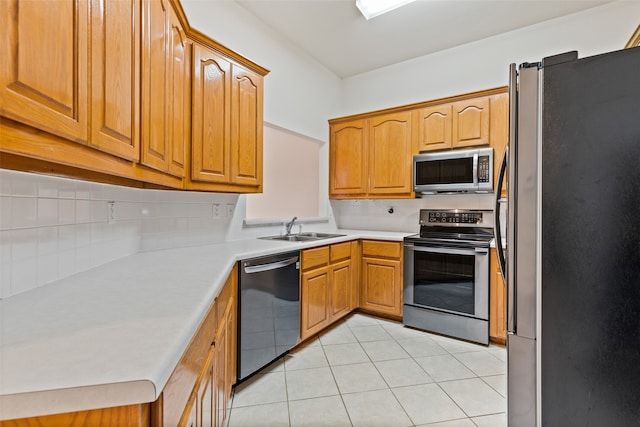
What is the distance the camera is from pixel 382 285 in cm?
302

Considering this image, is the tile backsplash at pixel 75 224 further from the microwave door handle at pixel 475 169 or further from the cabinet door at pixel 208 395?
the microwave door handle at pixel 475 169

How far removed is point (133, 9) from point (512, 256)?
1.60m

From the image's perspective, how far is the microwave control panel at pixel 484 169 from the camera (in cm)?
269

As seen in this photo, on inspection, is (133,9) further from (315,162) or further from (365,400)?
(315,162)

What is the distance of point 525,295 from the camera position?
1.05 m

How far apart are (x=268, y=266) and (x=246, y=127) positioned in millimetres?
1028

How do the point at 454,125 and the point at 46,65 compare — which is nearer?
the point at 46,65

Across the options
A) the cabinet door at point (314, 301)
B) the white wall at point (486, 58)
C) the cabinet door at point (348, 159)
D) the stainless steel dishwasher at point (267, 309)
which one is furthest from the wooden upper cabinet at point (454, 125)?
the stainless steel dishwasher at point (267, 309)

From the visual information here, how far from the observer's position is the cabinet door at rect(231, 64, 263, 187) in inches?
84.3

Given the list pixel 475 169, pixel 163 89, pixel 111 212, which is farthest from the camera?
pixel 475 169

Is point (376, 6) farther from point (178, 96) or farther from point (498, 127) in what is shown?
point (178, 96)

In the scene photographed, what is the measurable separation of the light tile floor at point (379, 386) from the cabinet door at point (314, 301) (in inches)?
5.8

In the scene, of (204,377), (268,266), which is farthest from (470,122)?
(204,377)

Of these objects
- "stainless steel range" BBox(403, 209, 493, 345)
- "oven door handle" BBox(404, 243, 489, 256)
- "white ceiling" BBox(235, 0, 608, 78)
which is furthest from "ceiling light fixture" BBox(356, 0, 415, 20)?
"oven door handle" BBox(404, 243, 489, 256)
